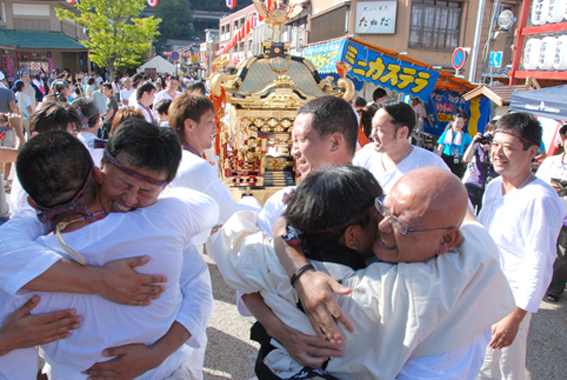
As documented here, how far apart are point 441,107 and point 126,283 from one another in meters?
9.68

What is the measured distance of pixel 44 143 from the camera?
1012mm

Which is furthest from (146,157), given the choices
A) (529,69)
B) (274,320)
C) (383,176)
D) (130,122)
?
(529,69)

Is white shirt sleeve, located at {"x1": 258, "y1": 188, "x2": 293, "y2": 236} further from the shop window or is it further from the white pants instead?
the shop window

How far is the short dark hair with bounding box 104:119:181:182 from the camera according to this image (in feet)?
3.72

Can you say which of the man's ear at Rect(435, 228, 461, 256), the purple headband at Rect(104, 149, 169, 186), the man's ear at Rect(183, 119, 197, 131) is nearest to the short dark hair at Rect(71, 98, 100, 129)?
the man's ear at Rect(183, 119, 197, 131)

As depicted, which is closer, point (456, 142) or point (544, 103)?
point (544, 103)

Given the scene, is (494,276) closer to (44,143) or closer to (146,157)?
(146,157)

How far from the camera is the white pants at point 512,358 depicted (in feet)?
6.38

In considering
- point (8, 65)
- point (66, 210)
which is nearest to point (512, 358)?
point (66, 210)

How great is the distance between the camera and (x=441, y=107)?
931 cm

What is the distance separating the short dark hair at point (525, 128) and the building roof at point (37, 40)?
1086 inches

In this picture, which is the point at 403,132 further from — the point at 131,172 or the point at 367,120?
the point at 367,120

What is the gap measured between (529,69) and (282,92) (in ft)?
23.7

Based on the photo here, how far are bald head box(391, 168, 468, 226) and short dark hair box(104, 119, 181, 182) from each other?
72 cm
